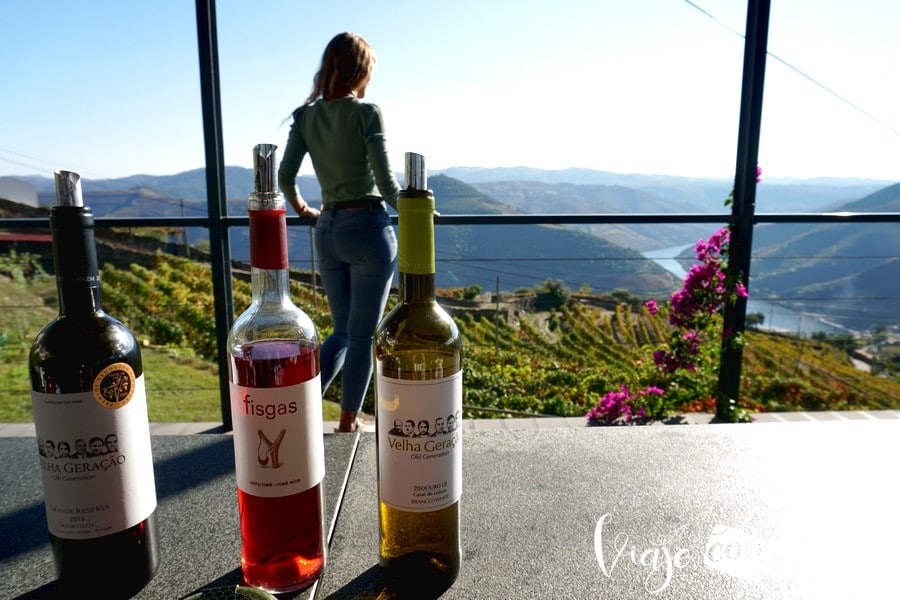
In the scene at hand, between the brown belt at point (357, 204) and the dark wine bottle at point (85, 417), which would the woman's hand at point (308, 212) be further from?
the dark wine bottle at point (85, 417)

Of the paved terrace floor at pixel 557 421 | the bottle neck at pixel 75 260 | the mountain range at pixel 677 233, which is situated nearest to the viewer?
the bottle neck at pixel 75 260

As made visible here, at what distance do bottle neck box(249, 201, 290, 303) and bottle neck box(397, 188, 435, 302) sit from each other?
10 cm

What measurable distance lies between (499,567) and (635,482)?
28cm

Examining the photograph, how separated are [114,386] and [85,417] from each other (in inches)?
1.3

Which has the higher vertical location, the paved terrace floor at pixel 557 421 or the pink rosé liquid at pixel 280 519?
the pink rosé liquid at pixel 280 519

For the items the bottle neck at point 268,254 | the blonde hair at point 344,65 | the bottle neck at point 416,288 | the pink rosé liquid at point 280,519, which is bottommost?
the pink rosé liquid at point 280,519

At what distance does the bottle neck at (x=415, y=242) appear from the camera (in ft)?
1.57

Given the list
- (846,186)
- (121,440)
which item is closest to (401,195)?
(121,440)

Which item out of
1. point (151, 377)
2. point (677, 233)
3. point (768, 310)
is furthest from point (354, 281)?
point (677, 233)

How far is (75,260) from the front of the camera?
0.49 m

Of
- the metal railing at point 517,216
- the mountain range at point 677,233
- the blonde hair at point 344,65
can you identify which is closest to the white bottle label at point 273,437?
the metal railing at point 517,216

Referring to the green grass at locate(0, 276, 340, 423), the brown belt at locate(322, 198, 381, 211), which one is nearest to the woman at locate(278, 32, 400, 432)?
the brown belt at locate(322, 198, 381, 211)

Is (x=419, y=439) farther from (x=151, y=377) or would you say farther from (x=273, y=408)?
(x=151, y=377)

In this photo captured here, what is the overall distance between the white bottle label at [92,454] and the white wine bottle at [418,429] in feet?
0.73
